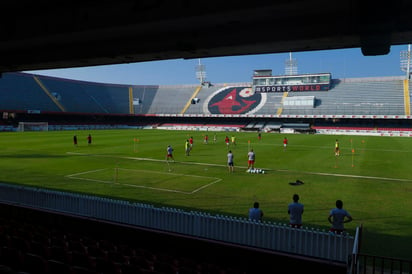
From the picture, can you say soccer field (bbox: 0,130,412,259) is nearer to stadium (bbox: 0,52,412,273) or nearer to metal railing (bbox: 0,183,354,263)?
stadium (bbox: 0,52,412,273)

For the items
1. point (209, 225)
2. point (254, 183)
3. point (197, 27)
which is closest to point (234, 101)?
point (254, 183)

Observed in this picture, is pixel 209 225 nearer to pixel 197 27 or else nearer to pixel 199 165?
pixel 197 27

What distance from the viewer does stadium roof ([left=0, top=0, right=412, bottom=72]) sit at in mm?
5055

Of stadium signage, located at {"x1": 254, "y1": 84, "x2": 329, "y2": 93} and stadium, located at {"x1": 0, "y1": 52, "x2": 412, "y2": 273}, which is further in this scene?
stadium signage, located at {"x1": 254, "y1": 84, "x2": 329, "y2": 93}

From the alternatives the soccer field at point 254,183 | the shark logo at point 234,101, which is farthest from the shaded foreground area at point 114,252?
the shark logo at point 234,101

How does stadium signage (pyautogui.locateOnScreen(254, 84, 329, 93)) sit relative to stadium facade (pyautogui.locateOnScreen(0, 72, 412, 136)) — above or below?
above

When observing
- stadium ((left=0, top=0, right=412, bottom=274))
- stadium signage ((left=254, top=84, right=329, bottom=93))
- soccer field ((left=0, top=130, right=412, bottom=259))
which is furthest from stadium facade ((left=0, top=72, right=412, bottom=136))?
stadium ((left=0, top=0, right=412, bottom=274))

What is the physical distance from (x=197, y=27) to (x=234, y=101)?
263 feet

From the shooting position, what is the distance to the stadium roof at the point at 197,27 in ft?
16.6

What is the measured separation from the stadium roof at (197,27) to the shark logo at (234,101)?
7337 cm

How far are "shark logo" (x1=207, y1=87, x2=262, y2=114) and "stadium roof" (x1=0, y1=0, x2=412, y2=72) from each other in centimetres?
7337

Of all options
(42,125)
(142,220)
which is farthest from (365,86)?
(142,220)

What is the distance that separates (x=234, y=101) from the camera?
281 feet

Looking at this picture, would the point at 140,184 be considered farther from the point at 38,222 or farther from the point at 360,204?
the point at 360,204
